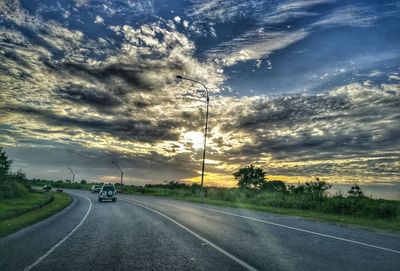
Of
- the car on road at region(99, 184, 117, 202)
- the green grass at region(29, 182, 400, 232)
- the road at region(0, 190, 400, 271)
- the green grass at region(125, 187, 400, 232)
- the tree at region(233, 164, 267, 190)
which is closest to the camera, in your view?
the road at region(0, 190, 400, 271)

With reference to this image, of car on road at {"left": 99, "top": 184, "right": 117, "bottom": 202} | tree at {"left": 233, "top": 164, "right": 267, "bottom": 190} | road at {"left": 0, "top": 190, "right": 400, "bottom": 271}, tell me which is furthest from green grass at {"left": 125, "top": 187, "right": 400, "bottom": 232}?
tree at {"left": 233, "top": 164, "right": 267, "bottom": 190}

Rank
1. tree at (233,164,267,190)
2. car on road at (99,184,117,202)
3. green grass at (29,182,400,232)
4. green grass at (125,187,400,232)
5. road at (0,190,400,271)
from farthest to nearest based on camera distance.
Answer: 1. tree at (233,164,267,190)
2. car on road at (99,184,117,202)
3. green grass at (29,182,400,232)
4. green grass at (125,187,400,232)
5. road at (0,190,400,271)

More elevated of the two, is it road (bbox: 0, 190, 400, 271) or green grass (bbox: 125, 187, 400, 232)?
green grass (bbox: 125, 187, 400, 232)

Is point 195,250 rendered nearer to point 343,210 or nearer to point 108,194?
point 343,210

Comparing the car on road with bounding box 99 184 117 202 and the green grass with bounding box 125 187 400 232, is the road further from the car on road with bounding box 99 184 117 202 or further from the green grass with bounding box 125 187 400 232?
the car on road with bounding box 99 184 117 202

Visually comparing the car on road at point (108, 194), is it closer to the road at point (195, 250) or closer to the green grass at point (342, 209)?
the green grass at point (342, 209)

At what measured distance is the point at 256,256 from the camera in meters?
8.31

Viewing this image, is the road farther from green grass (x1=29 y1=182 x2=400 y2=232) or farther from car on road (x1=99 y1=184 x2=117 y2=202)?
car on road (x1=99 y1=184 x2=117 y2=202)

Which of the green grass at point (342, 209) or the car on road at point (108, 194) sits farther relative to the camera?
the car on road at point (108, 194)

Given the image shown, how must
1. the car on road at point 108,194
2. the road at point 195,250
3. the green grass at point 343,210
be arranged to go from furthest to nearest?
the car on road at point 108,194 → the green grass at point 343,210 → the road at point 195,250

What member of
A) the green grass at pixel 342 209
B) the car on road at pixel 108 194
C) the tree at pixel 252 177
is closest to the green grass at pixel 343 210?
the green grass at pixel 342 209

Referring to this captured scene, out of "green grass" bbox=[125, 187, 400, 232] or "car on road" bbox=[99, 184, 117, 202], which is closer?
"green grass" bbox=[125, 187, 400, 232]

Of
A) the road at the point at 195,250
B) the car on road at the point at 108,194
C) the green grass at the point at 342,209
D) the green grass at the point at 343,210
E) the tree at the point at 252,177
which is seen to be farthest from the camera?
the tree at the point at 252,177

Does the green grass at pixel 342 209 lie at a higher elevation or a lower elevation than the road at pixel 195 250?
higher
